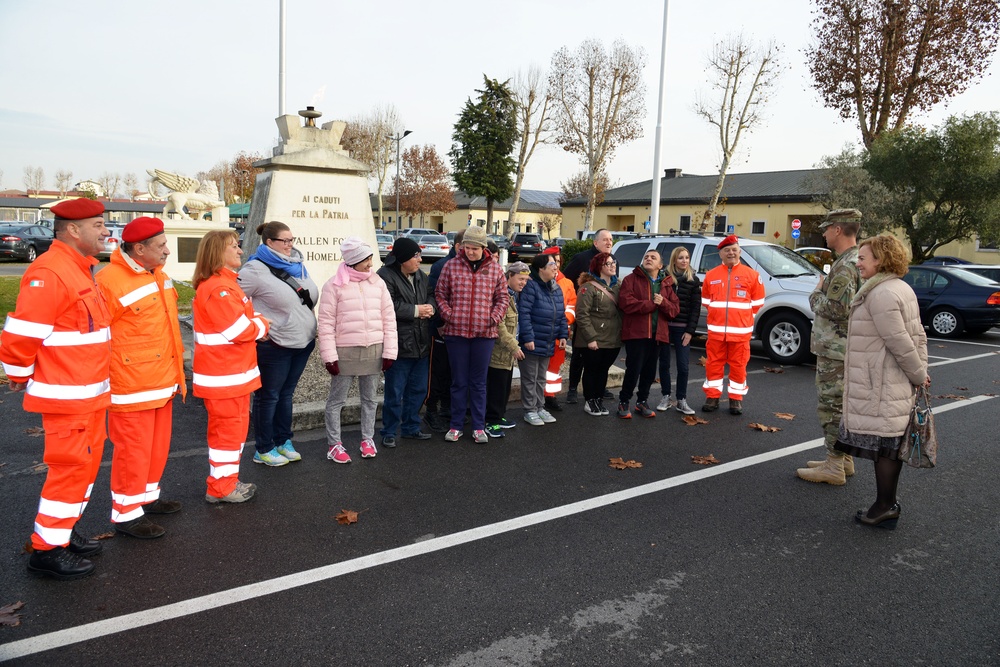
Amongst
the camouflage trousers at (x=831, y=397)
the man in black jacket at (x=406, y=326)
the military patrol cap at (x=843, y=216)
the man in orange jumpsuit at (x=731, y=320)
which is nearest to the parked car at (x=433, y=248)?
the man in orange jumpsuit at (x=731, y=320)

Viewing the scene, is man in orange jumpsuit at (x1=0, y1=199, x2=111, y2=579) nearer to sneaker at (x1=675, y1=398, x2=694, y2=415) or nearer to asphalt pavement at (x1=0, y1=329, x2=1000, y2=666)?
asphalt pavement at (x1=0, y1=329, x2=1000, y2=666)

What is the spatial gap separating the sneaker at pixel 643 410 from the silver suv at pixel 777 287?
3.82 meters

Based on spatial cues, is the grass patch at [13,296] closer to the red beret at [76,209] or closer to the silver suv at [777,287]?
the red beret at [76,209]

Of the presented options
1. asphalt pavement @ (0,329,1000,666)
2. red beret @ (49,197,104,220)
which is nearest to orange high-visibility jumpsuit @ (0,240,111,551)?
red beret @ (49,197,104,220)

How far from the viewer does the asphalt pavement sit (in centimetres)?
305

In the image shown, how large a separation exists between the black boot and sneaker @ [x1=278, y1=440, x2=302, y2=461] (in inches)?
75.0

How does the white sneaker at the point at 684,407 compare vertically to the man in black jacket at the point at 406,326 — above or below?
below

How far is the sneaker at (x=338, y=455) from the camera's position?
5.43 metres

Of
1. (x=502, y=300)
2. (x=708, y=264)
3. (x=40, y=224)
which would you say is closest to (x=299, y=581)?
(x=502, y=300)

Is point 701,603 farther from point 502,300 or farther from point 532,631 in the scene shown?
point 502,300

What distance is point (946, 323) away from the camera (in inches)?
577

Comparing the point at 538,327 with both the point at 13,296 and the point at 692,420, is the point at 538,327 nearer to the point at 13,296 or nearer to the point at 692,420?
the point at 692,420

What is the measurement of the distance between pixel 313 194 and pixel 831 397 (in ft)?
21.0

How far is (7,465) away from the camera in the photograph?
17.2ft
